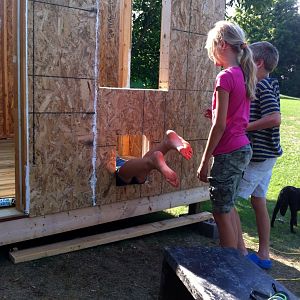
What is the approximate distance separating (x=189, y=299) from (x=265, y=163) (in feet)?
4.86

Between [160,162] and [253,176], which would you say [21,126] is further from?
[253,176]

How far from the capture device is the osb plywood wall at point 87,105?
3.42 metres

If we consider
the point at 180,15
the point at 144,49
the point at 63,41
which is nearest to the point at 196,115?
the point at 180,15

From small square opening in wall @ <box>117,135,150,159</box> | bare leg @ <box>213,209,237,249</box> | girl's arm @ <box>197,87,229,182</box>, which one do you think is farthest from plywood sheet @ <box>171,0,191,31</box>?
small square opening in wall @ <box>117,135,150,159</box>

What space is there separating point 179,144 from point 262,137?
0.74 metres

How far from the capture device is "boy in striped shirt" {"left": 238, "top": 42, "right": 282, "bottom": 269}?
3.58 meters

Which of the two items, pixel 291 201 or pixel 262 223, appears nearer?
pixel 262 223

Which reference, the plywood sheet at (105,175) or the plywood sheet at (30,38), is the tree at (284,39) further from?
the plywood sheet at (30,38)

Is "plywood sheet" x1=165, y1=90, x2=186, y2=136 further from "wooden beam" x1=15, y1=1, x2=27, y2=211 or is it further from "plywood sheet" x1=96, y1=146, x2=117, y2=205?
"wooden beam" x1=15, y1=1, x2=27, y2=211

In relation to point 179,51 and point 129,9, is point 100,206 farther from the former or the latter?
point 129,9

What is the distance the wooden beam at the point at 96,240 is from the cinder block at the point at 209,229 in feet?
0.25

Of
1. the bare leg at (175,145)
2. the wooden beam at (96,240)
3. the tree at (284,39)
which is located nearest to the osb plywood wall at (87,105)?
the wooden beam at (96,240)

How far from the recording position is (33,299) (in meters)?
3.07

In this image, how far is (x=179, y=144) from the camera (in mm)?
3582
